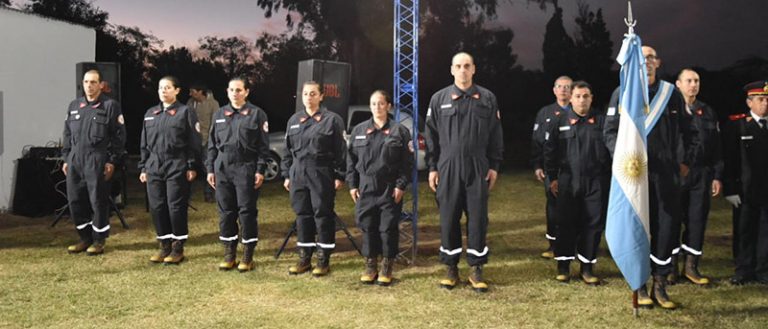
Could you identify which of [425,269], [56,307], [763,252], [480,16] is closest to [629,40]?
[763,252]

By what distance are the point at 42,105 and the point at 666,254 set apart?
894 centimetres

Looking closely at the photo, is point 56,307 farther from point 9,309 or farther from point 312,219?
point 312,219

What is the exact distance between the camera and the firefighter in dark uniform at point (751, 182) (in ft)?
16.3

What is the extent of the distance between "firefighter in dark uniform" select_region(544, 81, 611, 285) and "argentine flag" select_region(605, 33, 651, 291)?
2.63ft

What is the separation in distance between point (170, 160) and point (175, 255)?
0.88 m

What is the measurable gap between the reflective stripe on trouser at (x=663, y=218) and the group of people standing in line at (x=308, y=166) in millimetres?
1121

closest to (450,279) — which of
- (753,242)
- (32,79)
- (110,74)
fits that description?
(753,242)

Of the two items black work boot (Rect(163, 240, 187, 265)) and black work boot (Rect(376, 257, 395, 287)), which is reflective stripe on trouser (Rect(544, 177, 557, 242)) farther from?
black work boot (Rect(163, 240, 187, 265))

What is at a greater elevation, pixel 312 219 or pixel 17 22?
pixel 17 22

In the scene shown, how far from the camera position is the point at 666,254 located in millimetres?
4461

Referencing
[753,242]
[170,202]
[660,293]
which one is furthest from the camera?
[170,202]

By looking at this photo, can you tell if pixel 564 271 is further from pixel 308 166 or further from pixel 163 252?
pixel 163 252

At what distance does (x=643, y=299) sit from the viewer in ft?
14.6

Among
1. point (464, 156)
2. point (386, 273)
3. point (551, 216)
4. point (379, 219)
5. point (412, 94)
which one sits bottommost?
point (386, 273)
